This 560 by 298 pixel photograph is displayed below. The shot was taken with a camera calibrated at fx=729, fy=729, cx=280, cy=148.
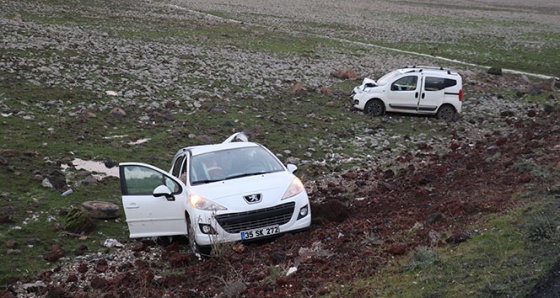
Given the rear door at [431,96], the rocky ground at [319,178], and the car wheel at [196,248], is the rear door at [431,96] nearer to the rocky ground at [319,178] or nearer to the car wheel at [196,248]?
the rocky ground at [319,178]

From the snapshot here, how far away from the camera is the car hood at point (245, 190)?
1098 centimetres

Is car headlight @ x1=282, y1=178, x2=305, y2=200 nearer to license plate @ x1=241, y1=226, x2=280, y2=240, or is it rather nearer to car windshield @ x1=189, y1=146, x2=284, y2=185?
license plate @ x1=241, y1=226, x2=280, y2=240

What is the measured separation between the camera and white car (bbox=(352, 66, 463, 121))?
2550 cm

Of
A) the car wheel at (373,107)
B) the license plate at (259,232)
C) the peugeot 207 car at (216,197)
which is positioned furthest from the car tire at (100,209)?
the car wheel at (373,107)

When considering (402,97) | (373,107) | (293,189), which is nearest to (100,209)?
(293,189)

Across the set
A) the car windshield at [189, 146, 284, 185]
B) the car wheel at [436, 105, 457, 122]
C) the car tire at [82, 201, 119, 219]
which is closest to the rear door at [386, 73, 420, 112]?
the car wheel at [436, 105, 457, 122]

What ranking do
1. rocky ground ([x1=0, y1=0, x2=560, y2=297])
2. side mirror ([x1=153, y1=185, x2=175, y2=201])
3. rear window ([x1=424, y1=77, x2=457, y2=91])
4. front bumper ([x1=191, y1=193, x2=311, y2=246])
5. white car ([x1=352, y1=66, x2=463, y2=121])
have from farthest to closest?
rear window ([x1=424, y1=77, x2=457, y2=91]) < white car ([x1=352, y1=66, x2=463, y2=121]) < side mirror ([x1=153, y1=185, x2=175, y2=201]) < front bumper ([x1=191, y1=193, x2=311, y2=246]) < rocky ground ([x1=0, y1=0, x2=560, y2=297])

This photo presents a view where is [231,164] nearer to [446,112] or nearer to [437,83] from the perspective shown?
[446,112]

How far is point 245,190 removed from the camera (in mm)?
11266

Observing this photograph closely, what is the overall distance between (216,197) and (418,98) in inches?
618

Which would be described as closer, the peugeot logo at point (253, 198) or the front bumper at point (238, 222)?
the front bumper at point (238, 222)

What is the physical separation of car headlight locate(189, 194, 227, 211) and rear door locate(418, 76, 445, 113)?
15.7 meters

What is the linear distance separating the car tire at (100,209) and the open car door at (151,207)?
70.1 inches

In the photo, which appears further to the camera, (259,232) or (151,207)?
(151,207)
